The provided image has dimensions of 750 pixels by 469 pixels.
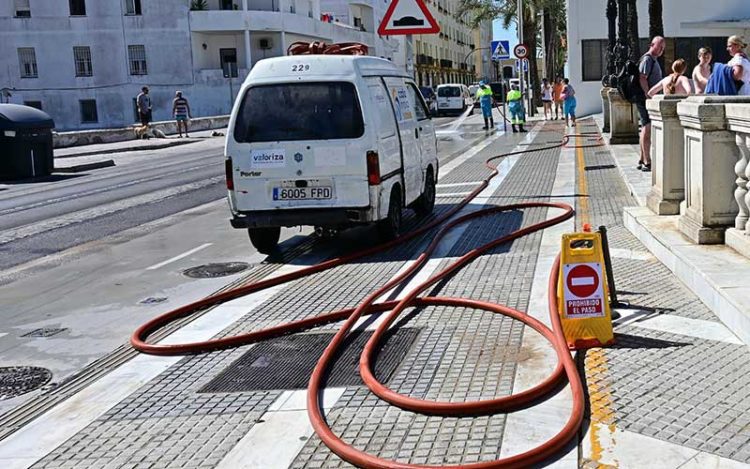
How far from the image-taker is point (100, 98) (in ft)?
184

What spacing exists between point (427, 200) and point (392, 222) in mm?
2165

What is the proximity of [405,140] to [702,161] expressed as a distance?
167 inches

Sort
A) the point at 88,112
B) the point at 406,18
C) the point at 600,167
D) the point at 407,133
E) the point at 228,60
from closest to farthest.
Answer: the point at 407,133 < the point at 406,18 < the point at 600,167 < the point at 88,112 < the point at 228,60

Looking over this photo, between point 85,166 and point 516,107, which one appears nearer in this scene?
point 85,166

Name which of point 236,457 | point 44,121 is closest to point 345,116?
point 236,457

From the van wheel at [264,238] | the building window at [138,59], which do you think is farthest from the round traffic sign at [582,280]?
the building window at [138,59]

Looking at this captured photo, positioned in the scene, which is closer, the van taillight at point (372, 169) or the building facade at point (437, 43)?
the van taillight at point (372, 169)

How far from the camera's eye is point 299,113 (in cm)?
969

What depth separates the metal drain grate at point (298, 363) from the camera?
553 cm

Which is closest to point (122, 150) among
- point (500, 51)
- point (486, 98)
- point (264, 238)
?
point (486, 98)

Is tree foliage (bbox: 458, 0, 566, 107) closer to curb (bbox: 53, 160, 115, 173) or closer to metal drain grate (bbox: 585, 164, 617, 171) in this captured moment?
curb (bbox: 53, 160, 115, 173)

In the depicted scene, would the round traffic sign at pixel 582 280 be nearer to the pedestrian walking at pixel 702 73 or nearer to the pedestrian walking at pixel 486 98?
→ the pedestrian walking at pixel 702 73

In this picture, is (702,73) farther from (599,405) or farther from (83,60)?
(83,60)

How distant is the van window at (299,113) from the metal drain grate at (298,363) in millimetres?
3545
